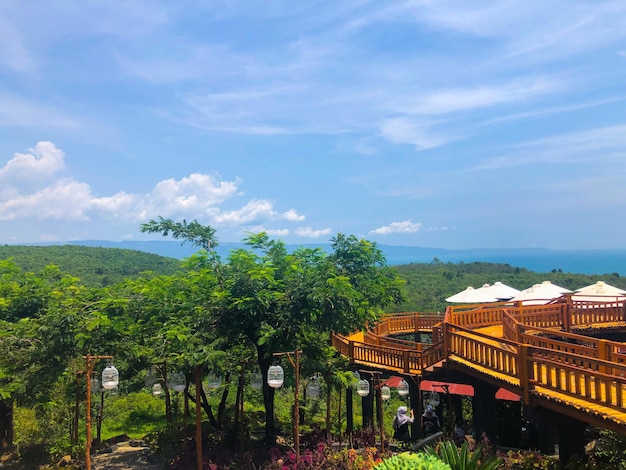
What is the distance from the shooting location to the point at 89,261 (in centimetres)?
7138

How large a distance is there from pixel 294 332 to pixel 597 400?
6455 mm

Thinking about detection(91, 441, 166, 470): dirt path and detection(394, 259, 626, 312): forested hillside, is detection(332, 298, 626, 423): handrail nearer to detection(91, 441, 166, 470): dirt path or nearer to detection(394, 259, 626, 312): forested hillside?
→ detection(91, 441, 166, 470): dirt path

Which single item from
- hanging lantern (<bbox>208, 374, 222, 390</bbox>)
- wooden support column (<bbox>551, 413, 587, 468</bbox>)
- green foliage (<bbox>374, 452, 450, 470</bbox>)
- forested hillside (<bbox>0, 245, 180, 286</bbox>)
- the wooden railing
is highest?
forested hillside (<bbox>0, 245, 180, 286</bbox>)

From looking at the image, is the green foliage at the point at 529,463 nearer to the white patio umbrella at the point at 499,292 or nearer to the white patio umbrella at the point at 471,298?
the white patio umbrella at the point at 471,298

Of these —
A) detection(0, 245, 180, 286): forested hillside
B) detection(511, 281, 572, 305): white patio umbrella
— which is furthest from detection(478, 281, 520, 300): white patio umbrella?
detection(0, 245, 180, 286): forested hillside

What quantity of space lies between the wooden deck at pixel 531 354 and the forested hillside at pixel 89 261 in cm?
4147

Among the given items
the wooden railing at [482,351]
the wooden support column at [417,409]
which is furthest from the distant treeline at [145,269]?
the wooden railing at [482,351]

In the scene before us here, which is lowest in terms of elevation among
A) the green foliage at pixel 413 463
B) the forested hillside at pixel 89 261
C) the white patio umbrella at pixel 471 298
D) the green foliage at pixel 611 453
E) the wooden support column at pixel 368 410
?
the wooden support column at pixel 368 410

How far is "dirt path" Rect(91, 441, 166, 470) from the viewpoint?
13.9 metres

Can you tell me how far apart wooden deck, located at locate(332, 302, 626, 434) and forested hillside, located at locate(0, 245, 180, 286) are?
41471 millimetres

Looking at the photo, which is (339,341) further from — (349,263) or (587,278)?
(587,278)

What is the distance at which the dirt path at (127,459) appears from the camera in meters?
13.9

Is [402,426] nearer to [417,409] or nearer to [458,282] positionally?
[417,409]

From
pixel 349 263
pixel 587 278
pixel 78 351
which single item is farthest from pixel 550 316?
pixel 587 278
